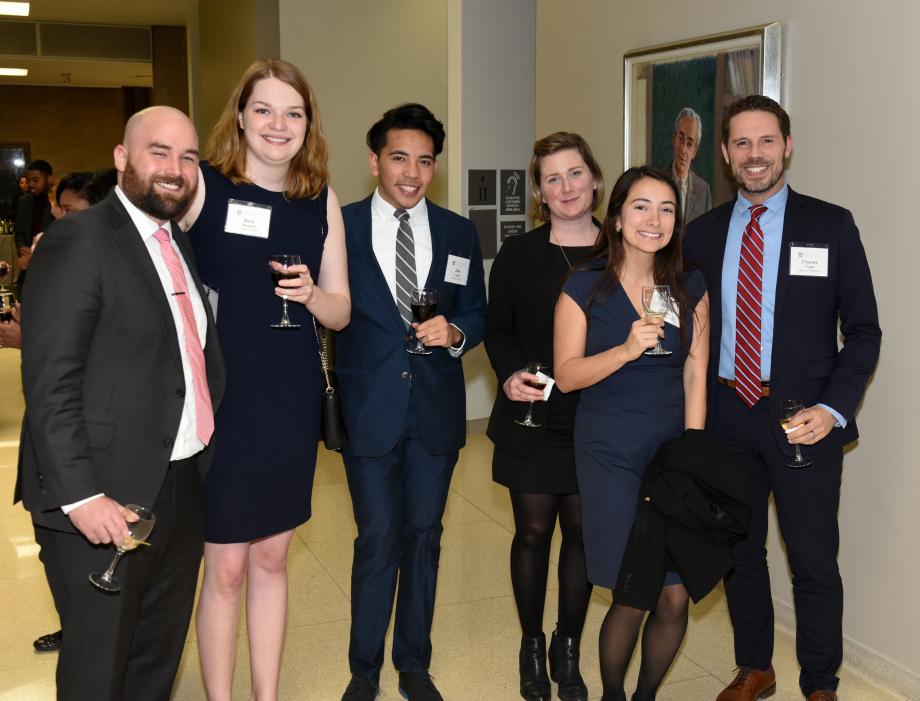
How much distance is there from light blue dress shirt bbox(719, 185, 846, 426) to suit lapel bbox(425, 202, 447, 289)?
0.95m

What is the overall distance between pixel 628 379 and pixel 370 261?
2.97ft

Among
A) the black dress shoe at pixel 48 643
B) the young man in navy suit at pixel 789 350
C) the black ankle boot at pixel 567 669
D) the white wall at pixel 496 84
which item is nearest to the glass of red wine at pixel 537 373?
the young man in navy suit at pixel 789 350

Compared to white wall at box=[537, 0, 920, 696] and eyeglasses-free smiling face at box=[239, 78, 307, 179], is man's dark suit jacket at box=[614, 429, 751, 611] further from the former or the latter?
eyeglasses-free smiling face at box=[239, 78, 307, 179]

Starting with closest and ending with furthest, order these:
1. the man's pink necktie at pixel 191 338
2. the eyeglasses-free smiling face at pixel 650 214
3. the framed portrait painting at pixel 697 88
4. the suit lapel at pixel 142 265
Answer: the suit lapel at pixel 142 265 → the man's pink necktie at pixel 191 338 → the eyeglasses-free smiling face at pixel 650 214 → the framed portrait painting at pixel 697 88

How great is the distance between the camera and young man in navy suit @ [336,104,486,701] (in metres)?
3.12

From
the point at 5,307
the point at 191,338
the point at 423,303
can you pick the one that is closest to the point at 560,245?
the point at 423,303

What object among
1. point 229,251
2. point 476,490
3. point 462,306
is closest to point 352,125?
point 476,490

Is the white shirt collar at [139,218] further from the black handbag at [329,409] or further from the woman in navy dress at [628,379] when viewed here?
the woman in navy dress at [628,379]

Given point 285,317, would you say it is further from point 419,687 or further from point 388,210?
point 419,687

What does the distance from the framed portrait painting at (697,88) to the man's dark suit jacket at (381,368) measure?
62.0 inches

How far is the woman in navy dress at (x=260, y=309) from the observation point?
269cm

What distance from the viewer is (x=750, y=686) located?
337 cm

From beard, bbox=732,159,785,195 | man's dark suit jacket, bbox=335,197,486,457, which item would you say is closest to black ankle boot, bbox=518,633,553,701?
man's dark suit jacket, bbox=335,197,486,457

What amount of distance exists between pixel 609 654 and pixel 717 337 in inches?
43.1
